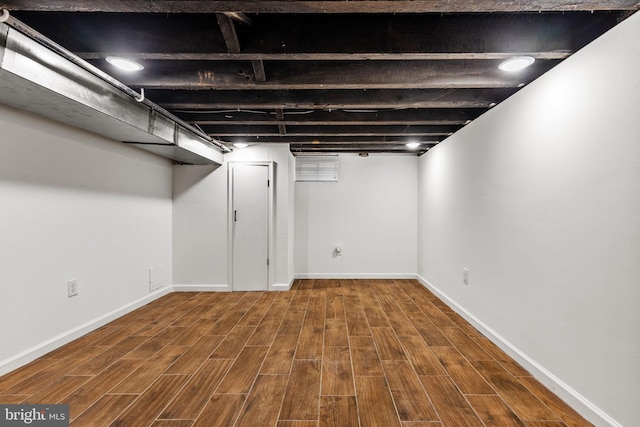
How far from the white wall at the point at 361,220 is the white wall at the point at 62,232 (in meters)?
2.32

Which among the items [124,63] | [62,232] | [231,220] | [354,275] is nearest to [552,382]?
[354,275]

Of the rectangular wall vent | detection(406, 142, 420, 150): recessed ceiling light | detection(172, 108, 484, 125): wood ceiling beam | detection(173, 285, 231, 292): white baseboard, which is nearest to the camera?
detection(172, 108, 484, 125): wood ceiling beam

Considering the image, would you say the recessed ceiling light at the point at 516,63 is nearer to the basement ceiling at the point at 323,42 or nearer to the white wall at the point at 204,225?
the basement ceiling at the point at 323,42

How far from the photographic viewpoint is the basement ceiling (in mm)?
1321

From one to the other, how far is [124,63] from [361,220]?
3572 millimetres

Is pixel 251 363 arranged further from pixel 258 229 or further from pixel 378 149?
pixel 378 149

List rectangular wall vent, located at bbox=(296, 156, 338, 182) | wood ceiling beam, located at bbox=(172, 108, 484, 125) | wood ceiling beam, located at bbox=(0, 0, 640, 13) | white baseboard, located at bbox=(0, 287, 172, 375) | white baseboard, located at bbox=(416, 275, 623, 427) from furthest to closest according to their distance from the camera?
rectangular wall vent, located at bbox=(296, 156, 338, 182) < wood ceiling beam, located at bbox=(172, 108, 484, 125) < white baseboard, located at bbox=(0, 287, 172, 375) < white baseboard, located at bbox=(416, 275, 623, 427) < wood ceiling beam, located at bbox=(0, 0, 640, 13)

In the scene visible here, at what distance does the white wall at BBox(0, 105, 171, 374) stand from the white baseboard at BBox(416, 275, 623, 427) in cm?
348

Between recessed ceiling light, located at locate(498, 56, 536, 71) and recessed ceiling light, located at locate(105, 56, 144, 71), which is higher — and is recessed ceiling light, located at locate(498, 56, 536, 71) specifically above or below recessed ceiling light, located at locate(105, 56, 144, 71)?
below


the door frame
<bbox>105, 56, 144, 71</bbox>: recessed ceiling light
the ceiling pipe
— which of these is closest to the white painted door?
the door frame

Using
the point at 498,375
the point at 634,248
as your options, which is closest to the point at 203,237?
the point at 498,375

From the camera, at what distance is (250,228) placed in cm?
390

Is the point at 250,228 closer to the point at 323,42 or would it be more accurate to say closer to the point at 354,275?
the point at 354,275

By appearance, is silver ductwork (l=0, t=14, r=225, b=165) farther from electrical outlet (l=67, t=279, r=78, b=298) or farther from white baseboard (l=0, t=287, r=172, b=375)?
white baseboard (l=0, t=287, r=172, b=375)
